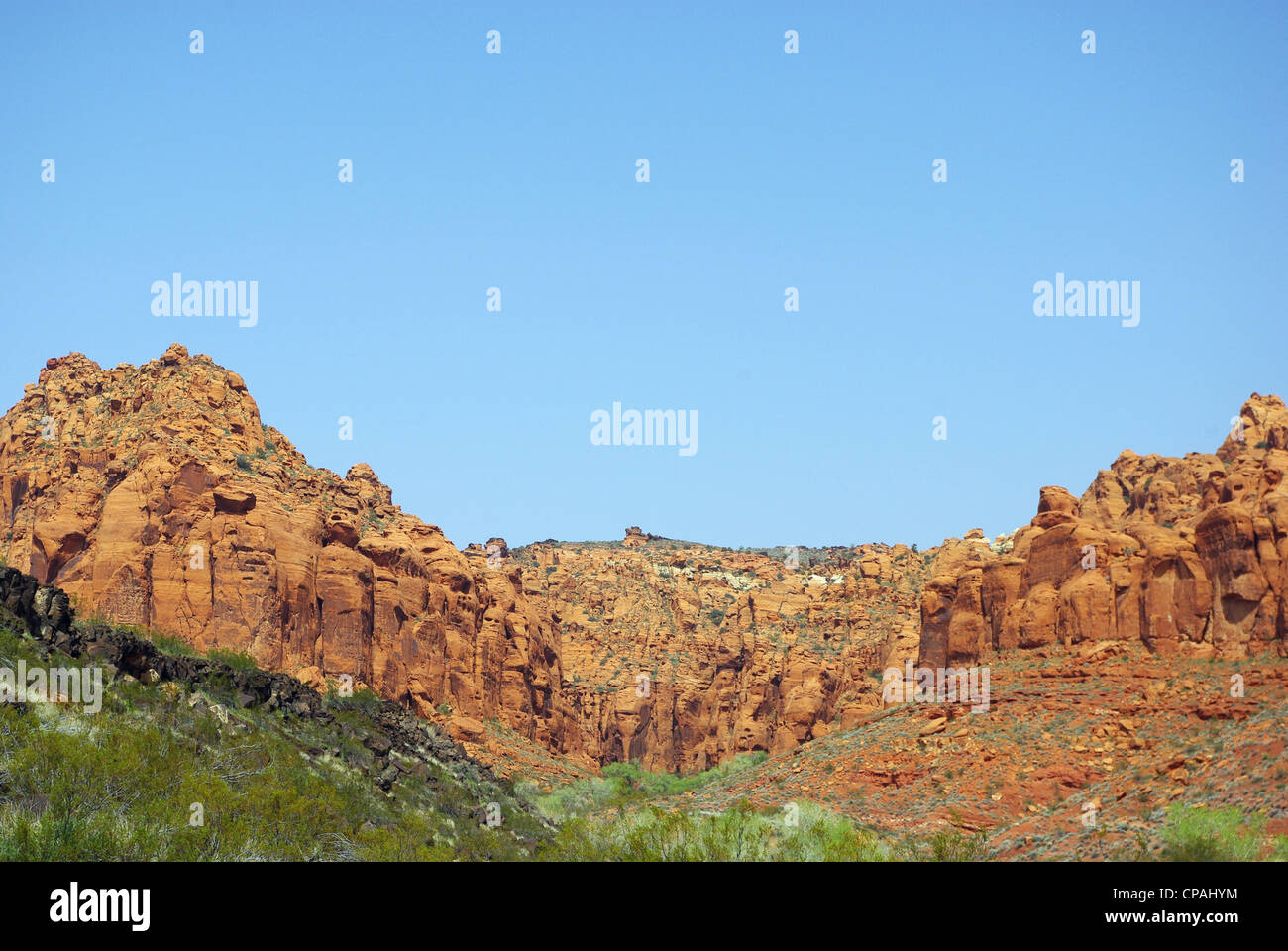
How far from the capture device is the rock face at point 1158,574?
62.0m

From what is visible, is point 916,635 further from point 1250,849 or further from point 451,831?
point 1250,849

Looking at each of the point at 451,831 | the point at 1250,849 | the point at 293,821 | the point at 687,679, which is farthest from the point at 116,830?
the point at 687,679

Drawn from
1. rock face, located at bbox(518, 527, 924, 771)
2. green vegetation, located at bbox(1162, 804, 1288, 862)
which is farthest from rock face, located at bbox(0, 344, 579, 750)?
green vegetation, located at bbox(1162, 804, 1288, 862)

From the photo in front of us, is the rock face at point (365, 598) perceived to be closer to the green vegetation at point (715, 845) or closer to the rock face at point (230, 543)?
the rock face at point (230, 543)

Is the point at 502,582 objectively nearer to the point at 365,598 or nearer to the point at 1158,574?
the point at 365,598

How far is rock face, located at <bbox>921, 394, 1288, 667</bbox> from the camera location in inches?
2442

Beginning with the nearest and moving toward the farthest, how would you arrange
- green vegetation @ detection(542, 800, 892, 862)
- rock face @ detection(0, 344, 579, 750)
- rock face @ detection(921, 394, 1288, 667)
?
green vegetation @ detection(542, 800, 892, 862)
rock face @ detection(921, 394, 1288, 667)
rock face @ detection(0, 344, 579, 750)

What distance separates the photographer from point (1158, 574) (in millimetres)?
65875

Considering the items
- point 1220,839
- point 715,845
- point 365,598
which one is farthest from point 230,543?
point 1220,839

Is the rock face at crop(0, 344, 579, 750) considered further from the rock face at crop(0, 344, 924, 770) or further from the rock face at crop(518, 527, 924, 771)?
the rock face at crop(518, 527, 924, 771)

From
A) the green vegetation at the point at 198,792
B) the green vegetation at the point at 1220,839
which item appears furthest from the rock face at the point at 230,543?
the green vegetation at the point at 1220,839
